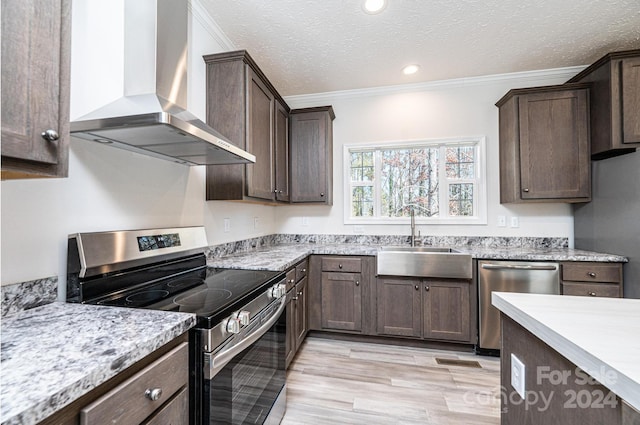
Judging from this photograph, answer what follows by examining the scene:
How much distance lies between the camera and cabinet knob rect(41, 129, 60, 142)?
29.3 inches

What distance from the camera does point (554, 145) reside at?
2.54 m

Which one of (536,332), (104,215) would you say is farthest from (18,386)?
(536,332)

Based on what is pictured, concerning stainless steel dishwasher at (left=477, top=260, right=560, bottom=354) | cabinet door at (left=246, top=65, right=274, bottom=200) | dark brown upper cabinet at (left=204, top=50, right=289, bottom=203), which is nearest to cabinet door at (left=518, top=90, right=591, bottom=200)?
stainless steel dishwasher at (left=477, top=260, right=560, bottom=354)

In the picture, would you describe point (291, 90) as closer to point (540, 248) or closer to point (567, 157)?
point (567, 157)

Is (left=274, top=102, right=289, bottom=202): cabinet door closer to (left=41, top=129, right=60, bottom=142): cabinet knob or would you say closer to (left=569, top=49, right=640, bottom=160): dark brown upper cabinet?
(left=41, top=129, right=60, bottom=142): cabinet knob

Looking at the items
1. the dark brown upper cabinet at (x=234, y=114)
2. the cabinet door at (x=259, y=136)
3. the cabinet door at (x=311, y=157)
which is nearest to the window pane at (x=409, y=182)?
the cabinet door at (x=311, y=157)

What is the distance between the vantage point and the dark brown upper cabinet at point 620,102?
2164 mm

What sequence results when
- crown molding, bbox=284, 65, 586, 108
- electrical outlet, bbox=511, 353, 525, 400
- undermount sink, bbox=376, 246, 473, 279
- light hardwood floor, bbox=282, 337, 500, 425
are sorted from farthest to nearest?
crown molding, bbox=284, 65, 586, 108, undermount sink, bbox=376, 246, 473, 279, light hardwood floor, bbox=282, 337, 500, 425, electrical outlet, bbox=511, 353, 525, 400

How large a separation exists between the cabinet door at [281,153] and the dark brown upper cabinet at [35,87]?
1.84 metres

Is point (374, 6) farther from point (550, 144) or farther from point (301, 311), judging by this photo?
point (301, 311)

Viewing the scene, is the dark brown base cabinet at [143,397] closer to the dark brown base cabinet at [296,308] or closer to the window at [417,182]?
the dark brown base cabinet at [296,308]

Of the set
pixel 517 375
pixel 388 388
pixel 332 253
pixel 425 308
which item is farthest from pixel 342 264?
pixel 517 375

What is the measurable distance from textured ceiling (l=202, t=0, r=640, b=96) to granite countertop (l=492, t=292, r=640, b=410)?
1993 millimetres

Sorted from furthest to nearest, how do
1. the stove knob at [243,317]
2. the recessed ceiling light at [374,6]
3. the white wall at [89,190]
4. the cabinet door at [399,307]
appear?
the cabinet door at [399,307]
the recessed ceiling light at [374,6]
the stove knob at [243,317]
the white wall at [89,190]
